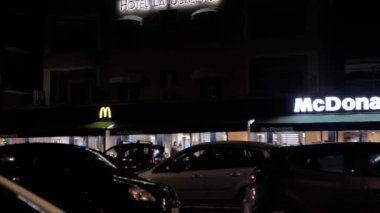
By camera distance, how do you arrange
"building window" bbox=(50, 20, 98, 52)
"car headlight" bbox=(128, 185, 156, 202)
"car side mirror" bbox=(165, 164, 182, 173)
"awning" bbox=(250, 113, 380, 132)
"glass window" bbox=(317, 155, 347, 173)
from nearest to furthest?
1. "car headlight" bbox=(128, 185, 156, 202)
2. "glass window" bbox=(317, 155, 347, 173)
3. "car side mirror" bbox=(165, 164, 182, 173)
4. "awning" bbox=(250, 113, 380, 132)
5. "building window" bbox=(50, 20, 98, 52)

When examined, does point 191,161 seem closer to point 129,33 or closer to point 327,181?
point 327,181

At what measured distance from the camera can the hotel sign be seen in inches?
1129

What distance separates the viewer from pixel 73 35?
31.5 metres

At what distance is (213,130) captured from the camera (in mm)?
25000

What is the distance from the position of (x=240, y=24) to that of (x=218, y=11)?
1133 millimetres

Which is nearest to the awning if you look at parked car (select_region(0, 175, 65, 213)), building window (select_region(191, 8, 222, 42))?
building window (select_region(191, 8, 222, 42))

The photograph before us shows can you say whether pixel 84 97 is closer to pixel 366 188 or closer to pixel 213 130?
pixel 213 130

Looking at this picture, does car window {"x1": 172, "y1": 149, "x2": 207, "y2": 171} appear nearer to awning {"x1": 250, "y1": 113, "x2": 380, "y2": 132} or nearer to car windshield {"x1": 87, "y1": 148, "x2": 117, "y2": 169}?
car windshield {"x1": 87, "y1": 148, "x2": 117, "y2": 169}

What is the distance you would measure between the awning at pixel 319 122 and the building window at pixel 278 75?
243 centimetres

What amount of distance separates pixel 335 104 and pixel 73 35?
13.7m

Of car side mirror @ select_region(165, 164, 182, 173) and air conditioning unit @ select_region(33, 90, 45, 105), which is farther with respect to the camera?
air conditioning unit @ select_region(33, 90, 45, 105)

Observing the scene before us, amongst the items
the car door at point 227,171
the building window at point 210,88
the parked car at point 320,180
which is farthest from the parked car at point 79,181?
the building window at point 210,88

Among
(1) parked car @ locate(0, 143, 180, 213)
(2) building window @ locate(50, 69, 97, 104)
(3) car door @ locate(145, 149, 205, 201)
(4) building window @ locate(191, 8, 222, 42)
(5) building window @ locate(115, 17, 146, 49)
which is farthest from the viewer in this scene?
(2) building window @ locate(50, 69, 97, 104)

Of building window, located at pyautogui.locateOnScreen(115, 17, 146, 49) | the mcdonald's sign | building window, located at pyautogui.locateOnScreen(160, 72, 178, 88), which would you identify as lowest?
the mcdonald's sign
